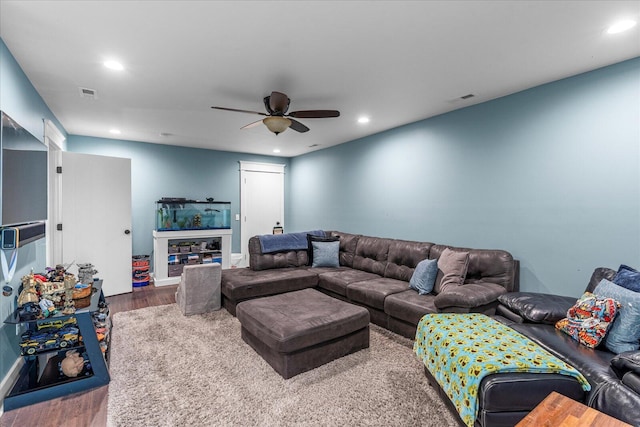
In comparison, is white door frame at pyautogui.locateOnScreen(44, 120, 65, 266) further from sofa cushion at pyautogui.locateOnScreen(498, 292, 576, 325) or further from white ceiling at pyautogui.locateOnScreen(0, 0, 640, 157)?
sofa cushion at pyautogui.locateOnScreen(498, 292, 576, 325)

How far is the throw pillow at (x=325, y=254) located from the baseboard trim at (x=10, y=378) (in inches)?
123

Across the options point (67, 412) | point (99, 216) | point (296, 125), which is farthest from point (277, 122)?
point (99, 216)

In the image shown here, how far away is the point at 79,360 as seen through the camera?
2268 mm

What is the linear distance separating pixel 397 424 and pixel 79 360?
7.74ft

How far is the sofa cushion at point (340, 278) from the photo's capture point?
3.67 metres

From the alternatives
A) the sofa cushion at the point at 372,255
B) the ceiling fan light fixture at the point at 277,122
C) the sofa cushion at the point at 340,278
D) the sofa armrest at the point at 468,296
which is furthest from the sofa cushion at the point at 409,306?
the ceiling fan light fixture at the point at 277,122

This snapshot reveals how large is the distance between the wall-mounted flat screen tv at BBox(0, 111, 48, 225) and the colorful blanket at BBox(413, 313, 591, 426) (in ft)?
9.56

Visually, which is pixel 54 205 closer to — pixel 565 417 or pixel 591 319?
pixel 565 417

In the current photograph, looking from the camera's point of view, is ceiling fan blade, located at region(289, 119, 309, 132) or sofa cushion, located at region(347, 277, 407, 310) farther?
sofa cushion, located at region(347, 277, 407, 310)

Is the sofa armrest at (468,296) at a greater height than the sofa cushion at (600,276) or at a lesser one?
lesser

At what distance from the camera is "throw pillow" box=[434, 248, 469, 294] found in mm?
3019

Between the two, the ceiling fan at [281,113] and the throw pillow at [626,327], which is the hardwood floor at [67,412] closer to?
the ceiling fan at [281,113]

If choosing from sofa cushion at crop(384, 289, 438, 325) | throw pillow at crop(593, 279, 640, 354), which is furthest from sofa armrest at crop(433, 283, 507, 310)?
throw pillow at crop(593, 279, 640, 354)

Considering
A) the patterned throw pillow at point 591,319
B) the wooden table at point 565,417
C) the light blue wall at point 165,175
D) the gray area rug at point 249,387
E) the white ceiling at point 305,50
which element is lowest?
the gray area rug at point 249,387
